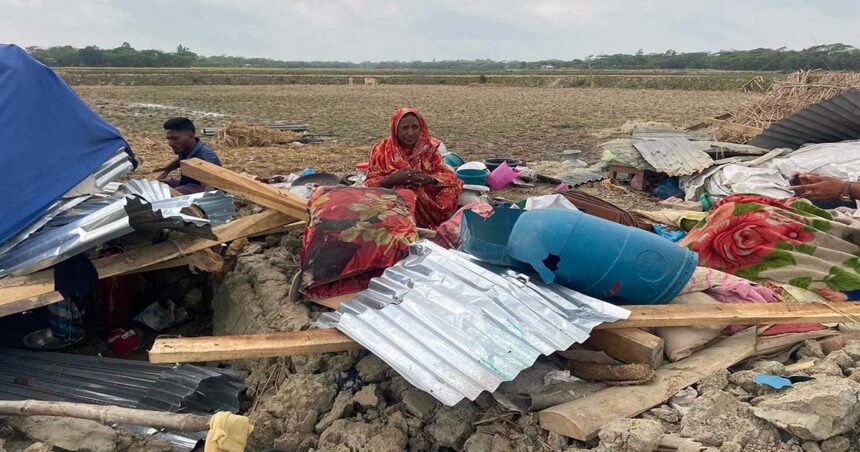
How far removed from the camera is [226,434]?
2.21 metres

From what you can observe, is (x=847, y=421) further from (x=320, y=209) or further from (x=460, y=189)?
(x=460, y=189)

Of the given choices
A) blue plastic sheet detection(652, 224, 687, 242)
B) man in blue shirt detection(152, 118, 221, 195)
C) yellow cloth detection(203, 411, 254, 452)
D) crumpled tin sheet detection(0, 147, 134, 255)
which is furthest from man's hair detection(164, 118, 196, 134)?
blue plastic sheet detection(652, 224, 687, 242)

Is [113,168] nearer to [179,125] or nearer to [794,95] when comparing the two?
[179,125]

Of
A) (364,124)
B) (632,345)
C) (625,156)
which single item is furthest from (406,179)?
(364,124)

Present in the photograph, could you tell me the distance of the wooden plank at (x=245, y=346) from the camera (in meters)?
2.49

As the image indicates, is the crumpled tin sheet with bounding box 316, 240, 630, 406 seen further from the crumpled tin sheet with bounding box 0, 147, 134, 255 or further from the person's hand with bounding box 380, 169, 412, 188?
the crumpled tin sheet with bounding box 0, 147, 134, 255

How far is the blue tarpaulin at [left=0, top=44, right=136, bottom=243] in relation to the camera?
335cm

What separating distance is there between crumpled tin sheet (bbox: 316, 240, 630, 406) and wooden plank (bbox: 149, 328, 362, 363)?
0.36ft

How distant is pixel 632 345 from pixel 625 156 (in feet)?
16.7

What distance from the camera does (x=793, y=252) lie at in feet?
10.9

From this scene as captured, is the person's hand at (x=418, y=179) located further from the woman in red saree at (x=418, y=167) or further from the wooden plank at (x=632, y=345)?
the wooden plank at (x=632, y=345)

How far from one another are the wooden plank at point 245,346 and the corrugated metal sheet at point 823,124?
20.3ft

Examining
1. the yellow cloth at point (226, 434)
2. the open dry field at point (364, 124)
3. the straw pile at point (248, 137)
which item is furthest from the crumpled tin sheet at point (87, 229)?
the straw pile at point (248, 137)

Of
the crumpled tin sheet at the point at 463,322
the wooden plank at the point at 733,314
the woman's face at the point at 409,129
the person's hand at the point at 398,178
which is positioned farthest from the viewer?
the woman's face at the point at 409,129
